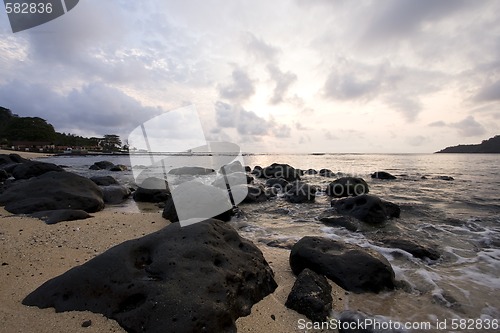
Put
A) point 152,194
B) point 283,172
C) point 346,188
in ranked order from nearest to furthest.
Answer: point 152,194 < point 346,188 < point 283,172

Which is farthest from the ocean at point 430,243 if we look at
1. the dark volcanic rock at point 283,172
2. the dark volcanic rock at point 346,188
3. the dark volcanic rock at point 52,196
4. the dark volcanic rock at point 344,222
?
the dark volcanic rock at point 283,172

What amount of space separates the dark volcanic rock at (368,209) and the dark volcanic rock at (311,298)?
18.8 ft

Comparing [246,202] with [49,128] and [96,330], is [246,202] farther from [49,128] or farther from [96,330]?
[49,128]

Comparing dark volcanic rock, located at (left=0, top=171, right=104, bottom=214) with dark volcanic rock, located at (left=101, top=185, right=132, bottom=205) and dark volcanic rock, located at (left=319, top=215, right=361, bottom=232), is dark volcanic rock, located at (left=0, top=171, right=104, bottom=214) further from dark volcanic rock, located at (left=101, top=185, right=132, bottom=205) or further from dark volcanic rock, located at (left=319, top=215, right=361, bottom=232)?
dark volcanic rock, located at (left=319, top=215, right=361, bottom=232)

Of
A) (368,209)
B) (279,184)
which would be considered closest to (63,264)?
(368,209)

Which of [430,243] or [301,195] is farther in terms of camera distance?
[301,195]

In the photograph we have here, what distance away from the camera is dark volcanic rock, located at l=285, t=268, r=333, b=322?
3.50 meters

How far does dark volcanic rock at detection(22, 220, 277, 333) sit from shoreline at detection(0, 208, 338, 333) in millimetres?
139

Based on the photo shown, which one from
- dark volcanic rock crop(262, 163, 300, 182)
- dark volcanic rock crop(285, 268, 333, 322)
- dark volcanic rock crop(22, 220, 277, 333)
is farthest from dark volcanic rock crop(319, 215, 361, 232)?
dark volcanic rock crop(262, 163, 300, 182)

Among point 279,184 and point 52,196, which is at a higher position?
point 52,196

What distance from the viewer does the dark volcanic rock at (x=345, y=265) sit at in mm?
4312

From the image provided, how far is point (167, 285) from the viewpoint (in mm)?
3078

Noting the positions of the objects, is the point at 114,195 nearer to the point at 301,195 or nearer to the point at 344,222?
the point at 301,195

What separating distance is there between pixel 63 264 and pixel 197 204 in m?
4.37
